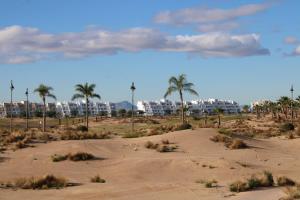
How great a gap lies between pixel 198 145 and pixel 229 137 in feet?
10.6

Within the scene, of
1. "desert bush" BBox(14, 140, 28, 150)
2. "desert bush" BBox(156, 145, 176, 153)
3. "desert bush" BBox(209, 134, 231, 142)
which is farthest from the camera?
"desert bush" BBox(209, 134, 231, 142)

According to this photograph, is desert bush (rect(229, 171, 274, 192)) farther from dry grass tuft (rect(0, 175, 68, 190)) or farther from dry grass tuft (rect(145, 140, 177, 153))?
dry grass tuft (rect(145, 140, 177, 153))

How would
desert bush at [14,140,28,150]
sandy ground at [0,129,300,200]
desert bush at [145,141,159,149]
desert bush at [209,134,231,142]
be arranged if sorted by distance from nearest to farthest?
sandy ground at [0,129,300,200], desert bush at [145,141,159,149], desert bush at [14,140,28,150], desert bush at [209,134,231,142]

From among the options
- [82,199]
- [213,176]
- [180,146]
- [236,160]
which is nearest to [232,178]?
[213,176]

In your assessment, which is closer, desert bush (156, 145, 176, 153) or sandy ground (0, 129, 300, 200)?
sandy ground (0, 129, 300, 200)

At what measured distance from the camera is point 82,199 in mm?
20422

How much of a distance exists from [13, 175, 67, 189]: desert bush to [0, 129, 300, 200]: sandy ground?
2.67 feet

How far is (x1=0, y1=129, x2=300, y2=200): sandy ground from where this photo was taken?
21359mm

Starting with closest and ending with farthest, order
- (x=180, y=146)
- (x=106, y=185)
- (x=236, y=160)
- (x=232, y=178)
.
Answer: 1. (x=106, y=185)
2. (x=232, y=178)
3. (x=236, y=160)
4. (x=180, y=146)

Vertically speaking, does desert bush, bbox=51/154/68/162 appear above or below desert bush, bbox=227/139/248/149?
below

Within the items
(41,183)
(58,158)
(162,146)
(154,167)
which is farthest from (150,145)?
(41,183)

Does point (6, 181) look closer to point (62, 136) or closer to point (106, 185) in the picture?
point (106, 185)

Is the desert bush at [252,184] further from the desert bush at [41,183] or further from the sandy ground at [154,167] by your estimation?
the desert bush at [41,183]

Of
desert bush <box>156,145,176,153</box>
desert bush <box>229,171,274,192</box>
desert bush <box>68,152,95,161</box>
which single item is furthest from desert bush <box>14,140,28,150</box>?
desert bush <box>229,171,274,192</box>
